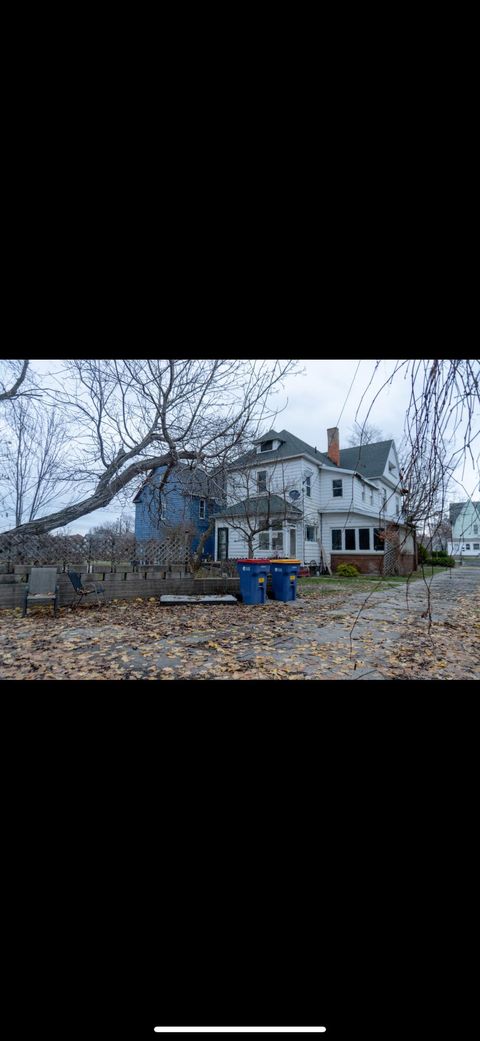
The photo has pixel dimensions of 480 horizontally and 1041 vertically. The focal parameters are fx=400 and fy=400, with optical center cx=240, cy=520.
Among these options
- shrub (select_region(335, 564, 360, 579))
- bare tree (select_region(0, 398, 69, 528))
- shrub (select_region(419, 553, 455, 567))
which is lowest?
shrub (select_region(335, 564, 360, 579))

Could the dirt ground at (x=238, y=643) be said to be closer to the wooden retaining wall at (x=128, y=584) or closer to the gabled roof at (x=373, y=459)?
the wooden retaining wall at (x=128, y=584)

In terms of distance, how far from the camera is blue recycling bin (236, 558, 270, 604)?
6.96 m

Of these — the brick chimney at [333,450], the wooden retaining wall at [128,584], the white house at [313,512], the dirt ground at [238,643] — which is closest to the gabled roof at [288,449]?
the white house at [313,512]

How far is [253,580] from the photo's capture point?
274 inches

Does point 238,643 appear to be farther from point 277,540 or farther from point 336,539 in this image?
point 336,539

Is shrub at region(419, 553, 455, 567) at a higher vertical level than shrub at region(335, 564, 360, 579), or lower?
higher

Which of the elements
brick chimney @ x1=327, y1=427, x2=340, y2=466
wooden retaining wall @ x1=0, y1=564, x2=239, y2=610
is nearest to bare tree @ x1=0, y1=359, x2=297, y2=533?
wooden retaining wall @ x1=0, y1=564, x2=239, y2=610

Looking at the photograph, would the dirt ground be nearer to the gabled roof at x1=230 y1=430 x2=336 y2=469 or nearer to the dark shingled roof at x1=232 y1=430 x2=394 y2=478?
the gabled roof at x1=230 y1=430 x2=336 y2=469

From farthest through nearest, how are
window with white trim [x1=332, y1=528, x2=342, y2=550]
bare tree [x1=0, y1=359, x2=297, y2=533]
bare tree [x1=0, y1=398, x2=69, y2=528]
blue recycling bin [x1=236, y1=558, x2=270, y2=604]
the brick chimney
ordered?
1. the brick chimney
2. window with white trim [x1=332, y1=528, x2=342, y2=550]
3. blue recycling bin [x1=236, y1=558, x2=270, y2=604]
4. bare tree [x1=0, y1=398, x2=69, y2=528]
5. bare tree [x1=0, y1=359, x2=297, y2=533]

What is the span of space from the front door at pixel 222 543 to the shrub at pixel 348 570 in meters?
3.88

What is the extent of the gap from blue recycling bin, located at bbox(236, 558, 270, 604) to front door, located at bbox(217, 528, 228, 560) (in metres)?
6.88

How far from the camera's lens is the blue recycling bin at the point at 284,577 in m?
7.34
